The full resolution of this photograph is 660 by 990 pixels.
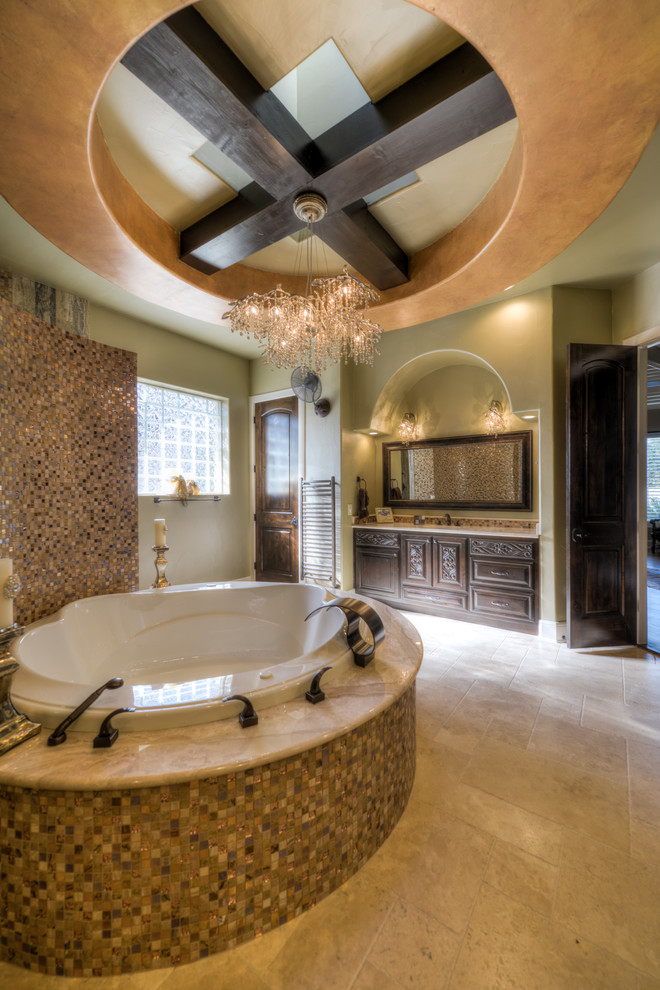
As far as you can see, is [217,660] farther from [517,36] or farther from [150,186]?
[517,36]

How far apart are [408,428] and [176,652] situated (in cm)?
336

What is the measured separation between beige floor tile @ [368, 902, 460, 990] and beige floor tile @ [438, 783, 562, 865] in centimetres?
43

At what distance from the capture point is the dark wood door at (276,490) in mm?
4801

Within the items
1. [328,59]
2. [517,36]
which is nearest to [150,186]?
[328,59]

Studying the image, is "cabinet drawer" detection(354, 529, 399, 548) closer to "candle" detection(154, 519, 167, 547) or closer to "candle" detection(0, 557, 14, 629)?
"candle" detection(154, 519, 167, 547)

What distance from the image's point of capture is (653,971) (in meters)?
1.02

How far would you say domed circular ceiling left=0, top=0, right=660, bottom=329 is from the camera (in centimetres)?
123

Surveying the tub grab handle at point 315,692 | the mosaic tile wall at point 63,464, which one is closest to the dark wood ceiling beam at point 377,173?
the mosaic tile wall at point 63,464

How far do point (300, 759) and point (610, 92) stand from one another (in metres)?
2.42

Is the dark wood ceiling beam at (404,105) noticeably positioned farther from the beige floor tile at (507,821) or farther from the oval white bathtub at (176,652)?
the beige floor tile at (507,821)

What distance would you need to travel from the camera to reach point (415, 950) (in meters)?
1.06

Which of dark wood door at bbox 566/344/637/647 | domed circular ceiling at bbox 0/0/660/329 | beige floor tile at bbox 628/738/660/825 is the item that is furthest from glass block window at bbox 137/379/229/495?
beige floor tile at bbox 628/738/660/825

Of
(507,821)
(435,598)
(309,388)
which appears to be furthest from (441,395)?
(507,821)

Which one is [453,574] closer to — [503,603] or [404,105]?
[503,603]
